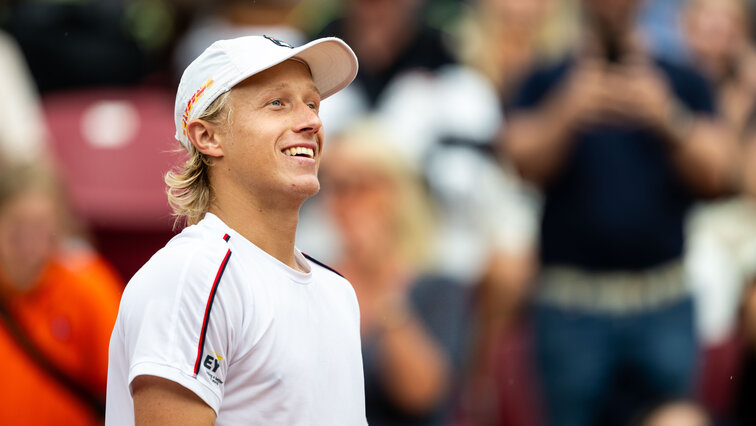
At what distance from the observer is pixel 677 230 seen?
569cm

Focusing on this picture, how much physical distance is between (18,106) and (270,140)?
16.6 feet

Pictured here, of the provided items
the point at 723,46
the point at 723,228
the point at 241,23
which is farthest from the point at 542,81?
the point at 241,23

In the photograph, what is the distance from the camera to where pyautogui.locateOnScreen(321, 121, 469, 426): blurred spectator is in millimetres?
5324

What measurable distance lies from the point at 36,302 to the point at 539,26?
3928 mm

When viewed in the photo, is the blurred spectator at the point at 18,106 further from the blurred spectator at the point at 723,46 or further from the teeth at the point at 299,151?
the teeth at the point at 299,151

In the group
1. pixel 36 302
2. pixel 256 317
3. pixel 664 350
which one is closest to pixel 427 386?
pixel 664 350

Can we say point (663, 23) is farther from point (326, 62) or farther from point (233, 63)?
point (233, 63)

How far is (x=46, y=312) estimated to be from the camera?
4.92 meters

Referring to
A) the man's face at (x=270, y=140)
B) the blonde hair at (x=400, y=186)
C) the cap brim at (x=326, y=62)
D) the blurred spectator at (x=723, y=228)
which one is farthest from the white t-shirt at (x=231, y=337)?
the blurred spectator at (x=723, y=228)

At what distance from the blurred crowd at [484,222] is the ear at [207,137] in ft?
7.06

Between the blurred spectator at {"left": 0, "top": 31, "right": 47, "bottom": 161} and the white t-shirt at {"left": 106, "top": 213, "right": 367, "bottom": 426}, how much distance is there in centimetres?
411

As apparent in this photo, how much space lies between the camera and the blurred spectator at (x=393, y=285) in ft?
17.5

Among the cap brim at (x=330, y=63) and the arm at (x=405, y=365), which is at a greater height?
the cap brim at (x=330, y=63)

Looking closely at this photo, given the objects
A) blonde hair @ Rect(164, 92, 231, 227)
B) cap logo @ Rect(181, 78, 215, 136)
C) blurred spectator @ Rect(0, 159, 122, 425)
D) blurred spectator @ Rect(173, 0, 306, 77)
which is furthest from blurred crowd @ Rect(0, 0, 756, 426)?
cap logo @ Rect(181, 78, 215, 136)
